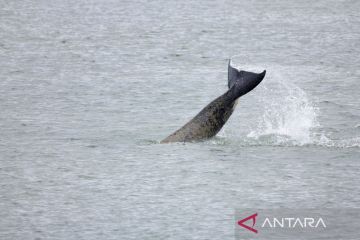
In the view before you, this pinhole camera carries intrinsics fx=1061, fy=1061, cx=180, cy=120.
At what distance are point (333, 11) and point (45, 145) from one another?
22.1 metres

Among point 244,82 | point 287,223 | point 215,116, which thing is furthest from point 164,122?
point 287,223

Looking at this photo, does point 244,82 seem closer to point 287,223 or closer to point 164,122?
point 164,122

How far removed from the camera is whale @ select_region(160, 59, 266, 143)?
19.7 m

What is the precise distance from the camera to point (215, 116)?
781 inches

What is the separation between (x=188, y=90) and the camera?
2578cm

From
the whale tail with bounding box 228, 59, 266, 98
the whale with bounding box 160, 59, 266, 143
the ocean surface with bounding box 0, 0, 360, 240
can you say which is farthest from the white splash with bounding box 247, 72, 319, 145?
the whale tail with bounding box 228, 59, 266, 98

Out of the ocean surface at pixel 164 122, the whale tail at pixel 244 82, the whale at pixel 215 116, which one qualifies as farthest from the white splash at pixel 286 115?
the whale tail at pixel 244 82

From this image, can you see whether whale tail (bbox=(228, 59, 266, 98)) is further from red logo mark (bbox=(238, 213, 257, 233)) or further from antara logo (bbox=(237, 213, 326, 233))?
antara logo (bbox=(237, 213, 326, 233))

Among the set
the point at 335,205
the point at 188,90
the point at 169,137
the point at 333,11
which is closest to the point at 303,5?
the point at 333,11

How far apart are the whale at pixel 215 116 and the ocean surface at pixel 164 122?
0.23m

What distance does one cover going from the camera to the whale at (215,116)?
19.7 metres

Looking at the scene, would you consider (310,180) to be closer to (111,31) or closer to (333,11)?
(111,31)

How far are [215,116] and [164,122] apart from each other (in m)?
2.29

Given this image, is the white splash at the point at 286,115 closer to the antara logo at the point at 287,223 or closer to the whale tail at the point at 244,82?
the whale tail at the point at 244,82
